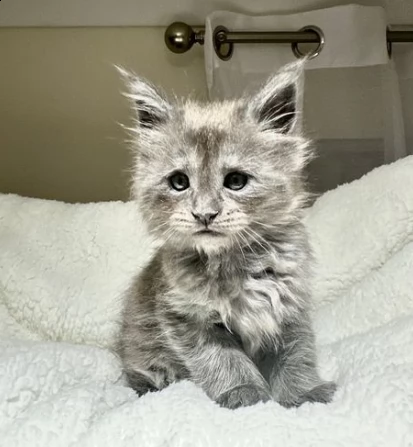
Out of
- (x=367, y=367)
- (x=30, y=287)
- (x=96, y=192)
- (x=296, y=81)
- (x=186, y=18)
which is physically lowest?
(x=367, y=367)

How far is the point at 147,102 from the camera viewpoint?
1289 millimetres

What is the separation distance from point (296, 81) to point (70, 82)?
106cm

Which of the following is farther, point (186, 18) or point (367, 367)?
point (186, 18)

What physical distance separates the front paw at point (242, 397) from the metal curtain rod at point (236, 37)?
1087mm

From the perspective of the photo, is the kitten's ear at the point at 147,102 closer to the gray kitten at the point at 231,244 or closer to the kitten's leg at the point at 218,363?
the gray kitten at the point at 231,244

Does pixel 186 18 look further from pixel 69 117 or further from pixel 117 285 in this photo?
pixel 117 285

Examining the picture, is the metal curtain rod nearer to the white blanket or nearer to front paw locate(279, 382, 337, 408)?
the white blanket

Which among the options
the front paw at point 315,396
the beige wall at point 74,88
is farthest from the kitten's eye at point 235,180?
the beige wall at point 74,88

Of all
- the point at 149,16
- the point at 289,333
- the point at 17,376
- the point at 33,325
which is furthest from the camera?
the point at 149,16

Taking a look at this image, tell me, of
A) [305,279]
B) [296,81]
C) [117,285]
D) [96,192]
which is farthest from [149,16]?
[305,279]

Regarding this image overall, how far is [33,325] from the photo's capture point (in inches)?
66.0

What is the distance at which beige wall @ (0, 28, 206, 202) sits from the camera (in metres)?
2.08

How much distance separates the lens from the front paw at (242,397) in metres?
1.11

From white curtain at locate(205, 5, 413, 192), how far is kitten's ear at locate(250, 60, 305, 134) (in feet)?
2.41
